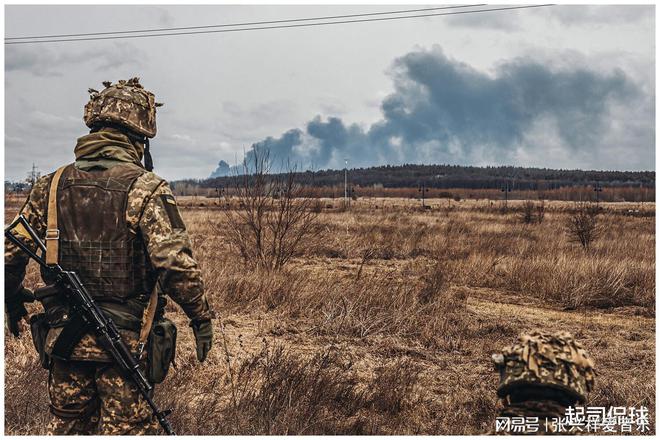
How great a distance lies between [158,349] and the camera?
2.93 m

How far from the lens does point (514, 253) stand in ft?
42.4

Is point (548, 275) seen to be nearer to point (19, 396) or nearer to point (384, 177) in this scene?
point (19, 396)

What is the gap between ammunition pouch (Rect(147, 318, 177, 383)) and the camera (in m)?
2.91

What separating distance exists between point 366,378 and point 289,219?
4804 millimetres

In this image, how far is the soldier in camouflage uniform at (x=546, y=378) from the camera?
1.69 metres

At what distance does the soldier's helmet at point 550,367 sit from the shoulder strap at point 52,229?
214 cm

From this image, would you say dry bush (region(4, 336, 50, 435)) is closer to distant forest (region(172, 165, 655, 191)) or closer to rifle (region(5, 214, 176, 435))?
rifle (region(5, 214, 176, 435))

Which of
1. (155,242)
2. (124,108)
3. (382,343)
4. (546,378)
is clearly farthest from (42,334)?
(382,343)

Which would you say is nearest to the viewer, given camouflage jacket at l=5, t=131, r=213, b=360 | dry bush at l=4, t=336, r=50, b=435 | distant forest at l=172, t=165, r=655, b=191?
camouflage jacket at l=5, t=131, r=213, b=360

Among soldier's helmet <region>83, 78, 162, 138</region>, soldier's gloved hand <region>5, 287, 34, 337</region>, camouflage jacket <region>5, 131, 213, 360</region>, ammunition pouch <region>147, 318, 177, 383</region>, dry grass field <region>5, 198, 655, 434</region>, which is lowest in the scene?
dry grass field <region>5, 198, 655, 434</region>

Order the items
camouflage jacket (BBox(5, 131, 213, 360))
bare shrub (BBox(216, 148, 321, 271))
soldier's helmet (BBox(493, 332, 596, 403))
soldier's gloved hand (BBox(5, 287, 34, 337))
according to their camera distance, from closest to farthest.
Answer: soldier's helmet (BBox(493, 332, 596, 403))
camouflage jacket (BBox(5, 131, 213, 360))
soldier's gloved hand (BBox(5, 287, 34, 337))
bare shrub (BBox(216, 148, 321, 271))

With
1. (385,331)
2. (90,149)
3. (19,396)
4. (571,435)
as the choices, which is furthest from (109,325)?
(385,331)

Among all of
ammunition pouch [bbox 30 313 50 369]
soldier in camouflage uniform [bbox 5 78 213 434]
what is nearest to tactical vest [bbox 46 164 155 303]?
soldier in camouflage uniform [bbox 5 78 213 434]

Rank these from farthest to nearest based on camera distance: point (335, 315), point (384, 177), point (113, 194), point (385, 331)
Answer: point (384, 177)
point (335, 315)
point (385, 331)
point (113, 194)
